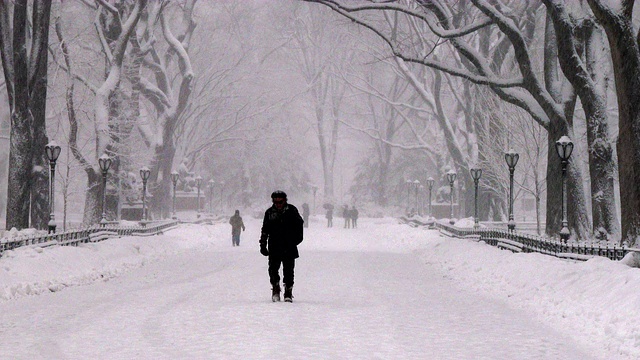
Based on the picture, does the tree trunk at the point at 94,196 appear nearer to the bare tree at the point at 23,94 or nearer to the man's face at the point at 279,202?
the bare tree at the point at 23,94

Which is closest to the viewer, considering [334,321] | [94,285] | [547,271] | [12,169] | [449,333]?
[449,333]

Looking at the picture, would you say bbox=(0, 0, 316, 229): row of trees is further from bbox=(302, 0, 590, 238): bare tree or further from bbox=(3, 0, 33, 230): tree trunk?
bbox=(302, 0, 590, 238): bare tree

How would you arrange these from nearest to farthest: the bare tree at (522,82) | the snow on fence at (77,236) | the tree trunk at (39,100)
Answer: the snow on fence at (77,236) → the bare tree at (522,82) → the tree trunk at (39,100)

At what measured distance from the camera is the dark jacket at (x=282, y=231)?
529 inches

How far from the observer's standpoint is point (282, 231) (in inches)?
530

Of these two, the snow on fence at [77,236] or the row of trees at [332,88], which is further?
the row of trees at [332,88]

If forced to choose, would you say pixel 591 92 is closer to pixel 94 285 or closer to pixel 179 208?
pixel 94 285

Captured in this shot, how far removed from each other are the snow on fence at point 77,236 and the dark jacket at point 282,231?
19.8ft

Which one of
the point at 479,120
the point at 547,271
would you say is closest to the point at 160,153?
the point at 479,120

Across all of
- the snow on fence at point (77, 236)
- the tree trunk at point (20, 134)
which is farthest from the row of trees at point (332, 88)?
the snow on fence at point (77, 236)

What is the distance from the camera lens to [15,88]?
2536 cm

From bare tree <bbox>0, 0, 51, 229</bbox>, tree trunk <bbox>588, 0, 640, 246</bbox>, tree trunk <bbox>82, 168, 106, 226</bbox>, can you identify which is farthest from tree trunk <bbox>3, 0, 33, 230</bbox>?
tree trunk <bbox>588, 0, 640, 246</bbox>

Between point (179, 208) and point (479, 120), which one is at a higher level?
point (479, 120)

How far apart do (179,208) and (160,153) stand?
18264 mm
